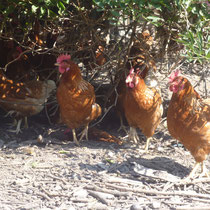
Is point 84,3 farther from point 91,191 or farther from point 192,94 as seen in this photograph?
point 91,191

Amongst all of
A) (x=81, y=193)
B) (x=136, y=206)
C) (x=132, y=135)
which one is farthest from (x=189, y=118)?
(x=132, y=135)

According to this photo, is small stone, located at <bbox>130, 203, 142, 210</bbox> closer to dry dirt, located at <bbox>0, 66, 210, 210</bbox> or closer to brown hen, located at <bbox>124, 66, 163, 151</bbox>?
dry dirt, located at <bbox>0, 66, 210, 210</bbox>

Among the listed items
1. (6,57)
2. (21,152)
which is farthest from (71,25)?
(21,152)

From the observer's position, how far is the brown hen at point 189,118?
12.2ft

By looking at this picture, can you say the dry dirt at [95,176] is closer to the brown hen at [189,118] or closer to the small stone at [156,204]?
Result: the small stone at [156,204]

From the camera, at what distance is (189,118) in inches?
148

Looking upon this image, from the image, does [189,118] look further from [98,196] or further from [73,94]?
[73,94]

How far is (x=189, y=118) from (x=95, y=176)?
3.86 feet

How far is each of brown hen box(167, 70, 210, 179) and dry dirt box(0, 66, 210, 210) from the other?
36 cm

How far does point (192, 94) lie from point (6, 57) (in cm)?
330

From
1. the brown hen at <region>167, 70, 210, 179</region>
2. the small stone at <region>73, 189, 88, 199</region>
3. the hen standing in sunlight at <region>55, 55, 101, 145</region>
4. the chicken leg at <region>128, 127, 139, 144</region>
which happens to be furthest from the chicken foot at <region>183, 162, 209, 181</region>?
the hen standing in sunlight at <region>55, 55, 101, 145</region>

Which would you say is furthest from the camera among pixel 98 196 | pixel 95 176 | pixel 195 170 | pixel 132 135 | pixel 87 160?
pixel 132 135

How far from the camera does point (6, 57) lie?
5.78 meters

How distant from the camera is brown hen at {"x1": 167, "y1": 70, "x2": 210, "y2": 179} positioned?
3727 millimetres
